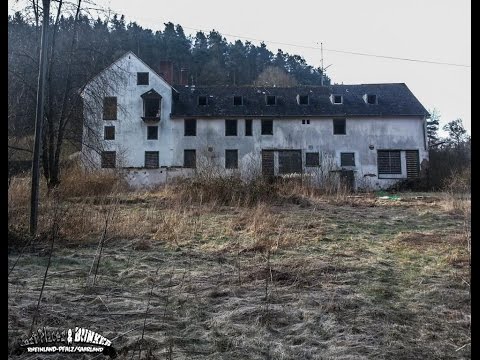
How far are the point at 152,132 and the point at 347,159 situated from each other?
52.1 ft

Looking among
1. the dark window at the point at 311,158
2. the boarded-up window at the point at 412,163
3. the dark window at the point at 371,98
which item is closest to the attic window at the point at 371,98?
the dark window at the point at 371,98

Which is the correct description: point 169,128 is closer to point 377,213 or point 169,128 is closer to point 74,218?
point 377,213

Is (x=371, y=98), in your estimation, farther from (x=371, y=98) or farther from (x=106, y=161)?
(x=106, y=161)

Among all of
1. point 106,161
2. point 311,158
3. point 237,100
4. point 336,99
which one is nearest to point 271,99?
point 237,100

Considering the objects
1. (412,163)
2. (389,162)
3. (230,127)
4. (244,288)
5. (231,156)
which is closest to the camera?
(244,288)

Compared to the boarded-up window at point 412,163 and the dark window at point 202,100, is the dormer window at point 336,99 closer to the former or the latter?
the boarded-up window at point 412,163

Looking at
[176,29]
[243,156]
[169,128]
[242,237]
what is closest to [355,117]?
[243,156]

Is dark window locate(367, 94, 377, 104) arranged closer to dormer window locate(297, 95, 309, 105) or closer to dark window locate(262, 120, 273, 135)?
dormer window locate(297, 95, 309, 105)

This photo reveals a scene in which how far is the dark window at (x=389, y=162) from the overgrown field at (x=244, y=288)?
2403 cm

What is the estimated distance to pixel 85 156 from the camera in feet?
52.5

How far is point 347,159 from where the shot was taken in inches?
1277

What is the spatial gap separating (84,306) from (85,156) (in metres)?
13.4

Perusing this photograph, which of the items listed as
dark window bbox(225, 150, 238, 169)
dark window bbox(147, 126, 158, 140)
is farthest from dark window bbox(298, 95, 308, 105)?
dark window bbox(147, 126, 158, 140)

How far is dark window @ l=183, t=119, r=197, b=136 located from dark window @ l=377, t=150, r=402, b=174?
587 inches
